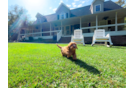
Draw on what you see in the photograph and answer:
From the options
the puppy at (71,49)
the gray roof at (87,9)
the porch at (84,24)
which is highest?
the gray roof at (87,9)

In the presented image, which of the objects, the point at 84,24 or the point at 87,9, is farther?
the point at 84,24

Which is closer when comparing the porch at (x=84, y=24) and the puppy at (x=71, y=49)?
the puppy at (x=71, y=49)

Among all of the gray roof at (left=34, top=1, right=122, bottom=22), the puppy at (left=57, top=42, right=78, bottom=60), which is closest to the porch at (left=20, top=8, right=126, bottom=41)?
the gray roof at (left=34, top=1, right=122, bottom=22)

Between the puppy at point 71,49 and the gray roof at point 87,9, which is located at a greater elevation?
the gray roof at point 87,9

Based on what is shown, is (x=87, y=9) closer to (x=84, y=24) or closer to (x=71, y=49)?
(x=84, y=24)

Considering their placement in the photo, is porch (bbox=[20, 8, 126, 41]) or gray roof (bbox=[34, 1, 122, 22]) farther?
gray roof (bbox=[34, 1, 122, 22])

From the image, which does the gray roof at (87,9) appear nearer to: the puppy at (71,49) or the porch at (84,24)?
the porch at (84,24)

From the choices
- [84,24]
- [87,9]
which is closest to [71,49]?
[84,24]

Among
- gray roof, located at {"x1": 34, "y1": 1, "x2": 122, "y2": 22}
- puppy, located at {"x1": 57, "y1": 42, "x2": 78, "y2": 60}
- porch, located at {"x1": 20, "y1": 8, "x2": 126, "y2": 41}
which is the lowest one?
puppy, located at {"x1": 57, "y1": 42, "x2": 78, "y2": 60}

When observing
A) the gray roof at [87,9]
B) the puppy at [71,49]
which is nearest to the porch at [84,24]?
the gray roof at [87,9]

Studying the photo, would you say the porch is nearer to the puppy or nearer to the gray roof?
the gray roof

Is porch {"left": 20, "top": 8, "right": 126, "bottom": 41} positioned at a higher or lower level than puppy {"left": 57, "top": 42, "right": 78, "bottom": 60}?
higher

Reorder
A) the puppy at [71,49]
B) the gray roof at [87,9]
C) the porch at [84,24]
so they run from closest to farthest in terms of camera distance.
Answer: the puppy at [71,49] → the porch at [84,24] → the gray roof at [87,9]
